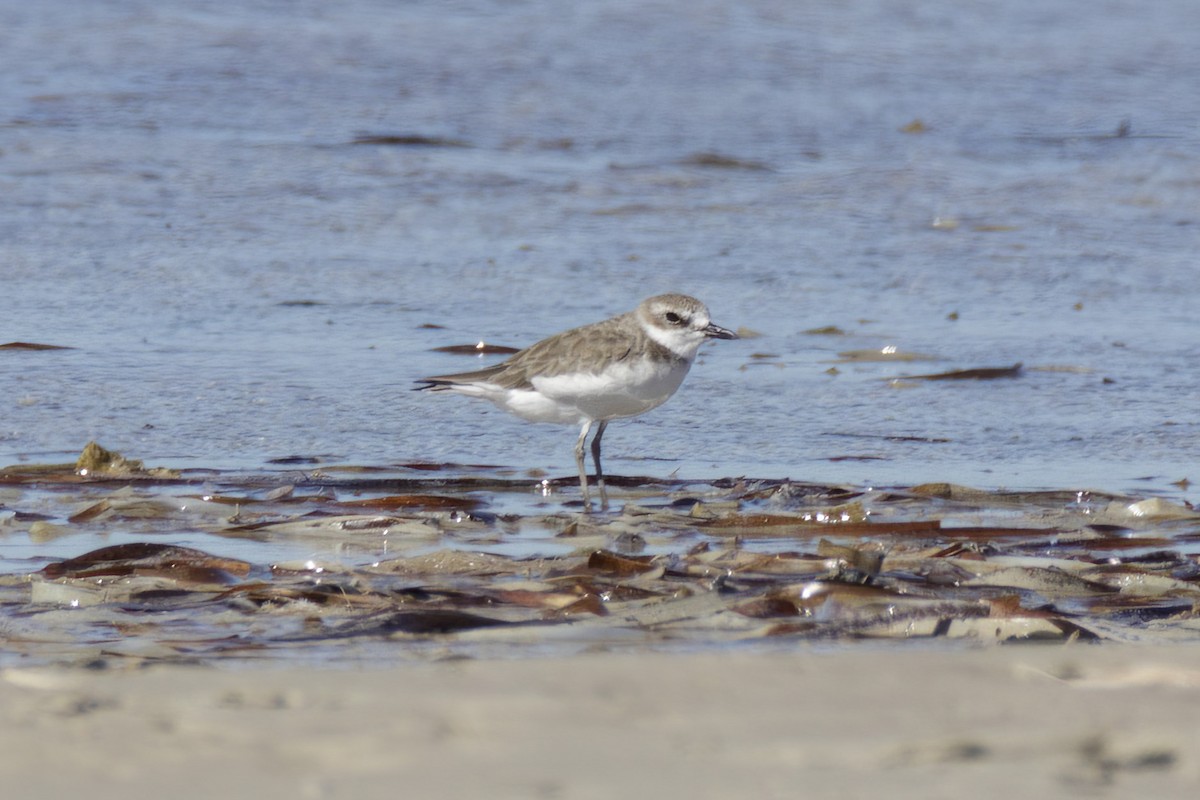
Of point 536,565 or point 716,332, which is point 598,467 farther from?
point 536,565

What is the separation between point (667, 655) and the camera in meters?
2.80

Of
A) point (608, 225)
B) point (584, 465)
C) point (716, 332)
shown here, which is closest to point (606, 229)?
point (608, 225)

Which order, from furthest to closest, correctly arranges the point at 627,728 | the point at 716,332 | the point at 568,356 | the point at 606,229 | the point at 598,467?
the point at 606,229, the point at 716,332, the point at 568,356, the point at 598,467, the point at 627,728

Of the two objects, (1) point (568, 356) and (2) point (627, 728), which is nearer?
(2) point (627, 728)

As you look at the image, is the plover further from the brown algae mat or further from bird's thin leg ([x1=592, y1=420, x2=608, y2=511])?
the brown algae mat

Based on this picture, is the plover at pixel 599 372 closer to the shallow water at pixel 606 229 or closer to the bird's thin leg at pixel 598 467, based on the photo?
the bird's thin leg at pixel 598 467

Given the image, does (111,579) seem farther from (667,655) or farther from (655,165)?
(655,165)

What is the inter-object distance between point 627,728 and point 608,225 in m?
5.19

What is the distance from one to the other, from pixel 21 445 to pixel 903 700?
2.96 meters

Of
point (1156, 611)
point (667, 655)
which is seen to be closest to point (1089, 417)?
point (1156, 611)

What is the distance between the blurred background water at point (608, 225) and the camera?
5.08 meters

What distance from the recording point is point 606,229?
7352 mm

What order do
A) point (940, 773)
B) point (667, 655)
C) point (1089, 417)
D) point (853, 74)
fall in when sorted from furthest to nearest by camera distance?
point (853, 74), point (1089, 417), point (667, 655), point (940, 773)

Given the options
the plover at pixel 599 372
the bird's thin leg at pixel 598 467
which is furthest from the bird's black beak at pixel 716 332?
the bird's thin leg at pixel 598 467
